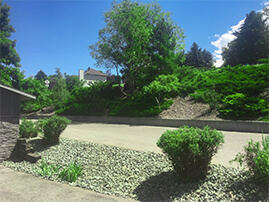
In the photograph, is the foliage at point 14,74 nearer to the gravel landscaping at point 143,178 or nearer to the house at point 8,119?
the house at point 8,119

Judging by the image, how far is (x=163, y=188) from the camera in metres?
3.71

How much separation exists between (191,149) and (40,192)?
10.8 ft

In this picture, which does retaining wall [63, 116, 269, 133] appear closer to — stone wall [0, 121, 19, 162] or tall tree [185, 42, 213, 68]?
stone wall [0, 121, 19, 162]

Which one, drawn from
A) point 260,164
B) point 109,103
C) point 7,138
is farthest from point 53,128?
point 109,103

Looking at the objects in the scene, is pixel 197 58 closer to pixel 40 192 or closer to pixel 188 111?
pixel 188 111

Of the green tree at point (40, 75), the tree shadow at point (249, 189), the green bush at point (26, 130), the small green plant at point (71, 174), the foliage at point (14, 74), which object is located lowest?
the small green plant at point (71, 174)

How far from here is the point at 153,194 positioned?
141 inches

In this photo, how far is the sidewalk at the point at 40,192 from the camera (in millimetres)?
3471

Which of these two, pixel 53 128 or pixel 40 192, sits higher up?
pixel 53 128

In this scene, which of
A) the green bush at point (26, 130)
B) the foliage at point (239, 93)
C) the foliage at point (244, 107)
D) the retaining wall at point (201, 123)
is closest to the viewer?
the green bush at point (26, 130)

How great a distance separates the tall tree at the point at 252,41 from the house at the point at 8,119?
1309 inches

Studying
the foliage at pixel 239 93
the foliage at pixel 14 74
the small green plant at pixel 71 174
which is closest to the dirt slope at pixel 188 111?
the foliage at pixel 239 93

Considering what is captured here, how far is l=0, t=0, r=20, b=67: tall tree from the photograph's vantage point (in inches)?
1062

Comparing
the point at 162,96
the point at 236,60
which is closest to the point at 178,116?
the point at 162,96
